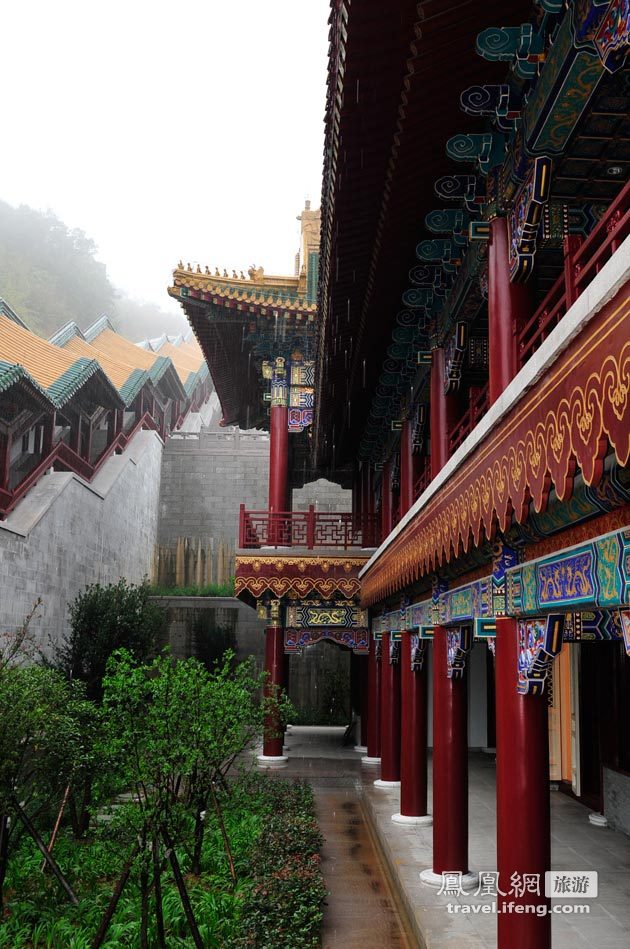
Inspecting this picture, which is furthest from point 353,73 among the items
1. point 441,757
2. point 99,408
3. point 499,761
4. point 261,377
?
point 99,408

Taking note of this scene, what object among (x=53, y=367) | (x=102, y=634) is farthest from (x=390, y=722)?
(x=53, y=367)

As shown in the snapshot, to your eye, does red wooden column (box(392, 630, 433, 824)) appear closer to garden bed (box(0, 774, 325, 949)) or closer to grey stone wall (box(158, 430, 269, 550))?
garden bed (box(0, 774, 325, 949))

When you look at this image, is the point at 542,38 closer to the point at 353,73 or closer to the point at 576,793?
the point at 353,73

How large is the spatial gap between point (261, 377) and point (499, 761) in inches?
566

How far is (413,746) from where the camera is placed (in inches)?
356

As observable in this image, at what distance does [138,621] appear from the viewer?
48.9 feet

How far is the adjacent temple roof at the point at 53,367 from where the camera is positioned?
1708 centimetres

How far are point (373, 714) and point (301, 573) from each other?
127 inches

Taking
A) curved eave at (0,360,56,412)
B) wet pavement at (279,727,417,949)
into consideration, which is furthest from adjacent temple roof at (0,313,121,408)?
wet pavement at (279,727,417,949)

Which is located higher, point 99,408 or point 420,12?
point 99,408

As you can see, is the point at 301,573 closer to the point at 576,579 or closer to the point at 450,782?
the point at 450,782

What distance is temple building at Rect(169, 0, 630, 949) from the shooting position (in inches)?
130

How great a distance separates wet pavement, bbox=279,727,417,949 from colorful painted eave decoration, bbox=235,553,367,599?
3185 mm

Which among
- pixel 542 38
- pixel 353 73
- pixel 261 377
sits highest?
pixel 261 377
